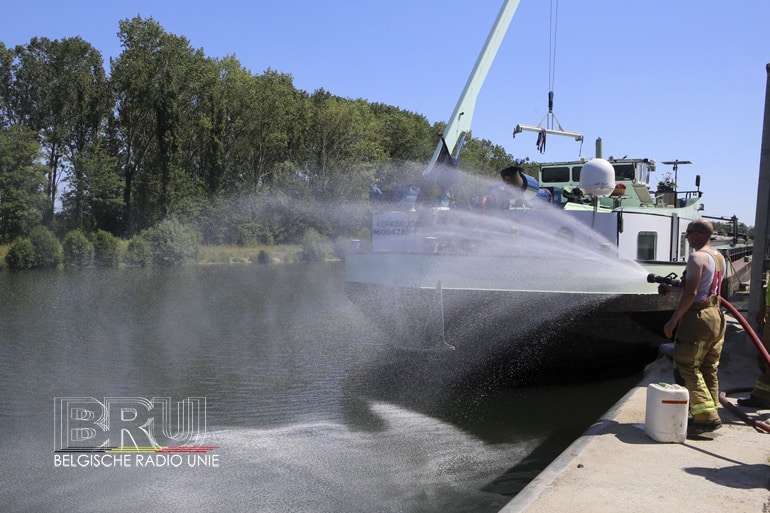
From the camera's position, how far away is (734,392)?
7660 millimetres

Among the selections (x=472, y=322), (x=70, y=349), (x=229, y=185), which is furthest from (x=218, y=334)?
(x=229, y=185)

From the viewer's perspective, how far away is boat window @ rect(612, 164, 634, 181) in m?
14.3

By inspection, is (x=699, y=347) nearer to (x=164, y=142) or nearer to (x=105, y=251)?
(x=105, y=251)

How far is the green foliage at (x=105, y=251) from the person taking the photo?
41438 mm

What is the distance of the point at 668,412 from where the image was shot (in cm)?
598

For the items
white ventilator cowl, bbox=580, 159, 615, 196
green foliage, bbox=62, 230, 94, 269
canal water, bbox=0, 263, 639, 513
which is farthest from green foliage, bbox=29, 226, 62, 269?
white ventilator cowl, bbox=580, 159, 615, 196

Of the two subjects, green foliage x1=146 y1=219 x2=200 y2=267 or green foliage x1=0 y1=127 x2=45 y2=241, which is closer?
green foliage x1=146 y1=219 x2=200 y2=267

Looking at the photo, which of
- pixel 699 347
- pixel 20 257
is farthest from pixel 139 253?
pixel 699 347

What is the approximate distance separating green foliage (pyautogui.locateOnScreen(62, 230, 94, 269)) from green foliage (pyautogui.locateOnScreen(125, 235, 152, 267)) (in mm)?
2724

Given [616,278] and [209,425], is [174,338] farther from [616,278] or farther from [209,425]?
[616,278]

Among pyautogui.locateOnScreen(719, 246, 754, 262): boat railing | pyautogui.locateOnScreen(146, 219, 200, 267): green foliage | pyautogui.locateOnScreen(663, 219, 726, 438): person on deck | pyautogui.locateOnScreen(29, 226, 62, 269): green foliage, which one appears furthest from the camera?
pyautogui.locateOnScreen(146, 219, 200, 267): green foliage

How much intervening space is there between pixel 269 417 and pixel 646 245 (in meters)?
6.70

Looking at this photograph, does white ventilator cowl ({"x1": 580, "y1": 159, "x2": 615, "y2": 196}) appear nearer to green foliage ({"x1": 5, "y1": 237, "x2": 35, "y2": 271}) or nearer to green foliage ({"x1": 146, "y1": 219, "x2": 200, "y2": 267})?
green foliage ({"x1": 5, "y1": 237, "x2": 35, "y2": 271})

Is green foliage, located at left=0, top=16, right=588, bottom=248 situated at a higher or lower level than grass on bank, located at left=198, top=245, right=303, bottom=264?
higher
